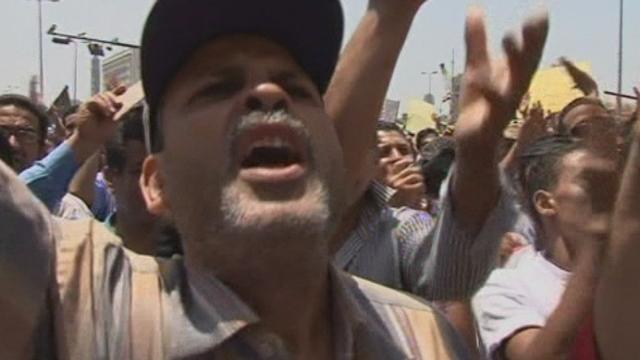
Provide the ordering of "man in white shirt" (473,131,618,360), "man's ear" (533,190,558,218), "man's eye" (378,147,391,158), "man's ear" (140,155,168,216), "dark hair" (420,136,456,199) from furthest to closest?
"dark hair" (420,136,456,199) < "man's eye" (378,147,391,158) < "man's ear" (533,190,558,218) < "man in white shirt" (473,131,618,360) < "man's ear" (140,155,168,216)

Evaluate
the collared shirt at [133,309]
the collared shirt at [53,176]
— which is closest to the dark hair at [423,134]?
the collared shirt at [53,176]

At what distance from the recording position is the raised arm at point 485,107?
1743mm

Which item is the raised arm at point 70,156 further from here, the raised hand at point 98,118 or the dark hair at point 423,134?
the dark hair at point 423,134

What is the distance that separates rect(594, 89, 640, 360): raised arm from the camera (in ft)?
4.40

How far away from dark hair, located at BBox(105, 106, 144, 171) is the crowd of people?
5.44ft

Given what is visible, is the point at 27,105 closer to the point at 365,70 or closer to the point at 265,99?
the point at 365,70

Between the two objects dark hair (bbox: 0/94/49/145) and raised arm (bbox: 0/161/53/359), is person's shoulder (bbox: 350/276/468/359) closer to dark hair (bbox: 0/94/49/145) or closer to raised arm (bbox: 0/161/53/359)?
raised arm (bbox: 0/161/53/359)

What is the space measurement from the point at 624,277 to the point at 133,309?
24.2 inches

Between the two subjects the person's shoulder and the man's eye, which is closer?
the person's shoulder

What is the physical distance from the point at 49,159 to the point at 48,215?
7.30 feet

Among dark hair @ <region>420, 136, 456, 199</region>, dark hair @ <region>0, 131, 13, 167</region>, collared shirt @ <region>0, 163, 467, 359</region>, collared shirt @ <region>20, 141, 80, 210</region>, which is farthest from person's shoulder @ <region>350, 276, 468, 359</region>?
dark hair @ <region>420, 136, 456, 199</region>

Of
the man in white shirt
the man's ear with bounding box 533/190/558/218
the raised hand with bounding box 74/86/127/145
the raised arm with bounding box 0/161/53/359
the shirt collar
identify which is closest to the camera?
the raised arm with bounding box 0/161/53/359

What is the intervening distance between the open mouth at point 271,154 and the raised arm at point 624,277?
0.44 m

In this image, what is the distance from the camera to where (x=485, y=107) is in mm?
1763
